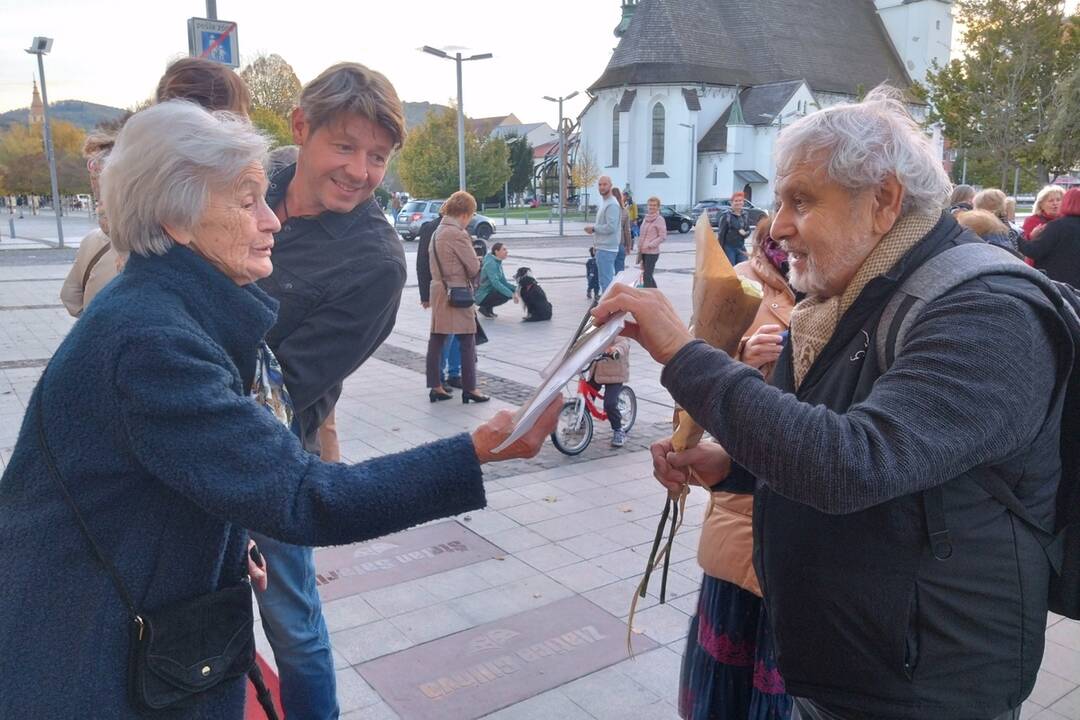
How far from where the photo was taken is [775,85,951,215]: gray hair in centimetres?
166

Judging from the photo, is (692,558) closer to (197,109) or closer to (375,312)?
(375,312)

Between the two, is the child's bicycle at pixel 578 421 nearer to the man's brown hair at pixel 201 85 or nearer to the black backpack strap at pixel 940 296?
the man's brown hair at pixel 201 85

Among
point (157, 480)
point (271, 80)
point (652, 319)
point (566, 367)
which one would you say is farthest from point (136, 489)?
point (271, 80)

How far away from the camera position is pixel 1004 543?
1554 millimetres

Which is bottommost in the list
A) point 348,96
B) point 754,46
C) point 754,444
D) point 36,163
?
point 754,444

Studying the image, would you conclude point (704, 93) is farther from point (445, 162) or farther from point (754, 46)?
point (445, 162)

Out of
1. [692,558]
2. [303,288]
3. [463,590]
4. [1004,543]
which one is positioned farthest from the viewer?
[692,558]

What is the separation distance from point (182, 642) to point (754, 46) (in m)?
68.0

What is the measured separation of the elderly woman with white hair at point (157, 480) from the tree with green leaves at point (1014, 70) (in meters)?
26.6

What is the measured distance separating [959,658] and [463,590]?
3035mm

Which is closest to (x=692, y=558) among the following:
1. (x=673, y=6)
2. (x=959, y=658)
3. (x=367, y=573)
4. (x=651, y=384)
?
(x=367, y=573)

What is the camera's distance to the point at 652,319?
1.62 m

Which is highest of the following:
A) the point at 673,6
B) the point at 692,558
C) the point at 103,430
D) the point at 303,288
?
the point at 673,6

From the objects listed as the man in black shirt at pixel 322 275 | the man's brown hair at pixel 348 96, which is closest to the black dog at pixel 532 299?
the man in black shirt at pixel 322 275
